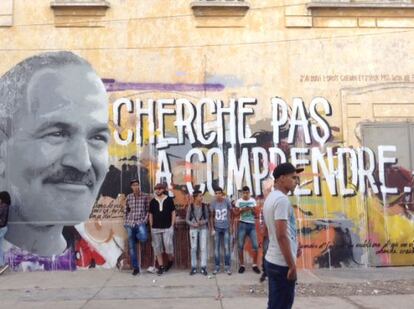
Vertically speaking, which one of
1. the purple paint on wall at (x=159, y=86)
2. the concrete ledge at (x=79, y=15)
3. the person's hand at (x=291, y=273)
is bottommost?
the person's hand at (x=291, y=273)

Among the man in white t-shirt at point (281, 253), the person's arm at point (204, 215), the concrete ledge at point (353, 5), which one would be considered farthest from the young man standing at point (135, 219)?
the man in white t-shirt at point (281, 253)

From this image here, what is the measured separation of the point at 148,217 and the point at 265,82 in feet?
12.7

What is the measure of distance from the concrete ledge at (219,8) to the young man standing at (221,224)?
154 inches

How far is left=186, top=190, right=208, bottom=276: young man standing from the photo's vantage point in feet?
34.3

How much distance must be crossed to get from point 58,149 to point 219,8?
462 centimetres

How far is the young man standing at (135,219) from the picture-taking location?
10.5m

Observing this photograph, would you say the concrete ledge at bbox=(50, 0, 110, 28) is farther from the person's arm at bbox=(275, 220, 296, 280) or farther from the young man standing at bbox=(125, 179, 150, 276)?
the person's arm at bbox=(275, 220, 296, 280)

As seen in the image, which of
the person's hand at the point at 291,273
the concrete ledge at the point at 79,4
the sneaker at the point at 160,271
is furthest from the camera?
the concrete ledge at the point at 79,4

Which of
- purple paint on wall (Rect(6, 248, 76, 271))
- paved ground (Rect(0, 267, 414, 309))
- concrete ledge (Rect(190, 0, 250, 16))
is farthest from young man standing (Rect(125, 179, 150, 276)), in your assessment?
concrete ledge (Rect(190, 0, 250, 16))

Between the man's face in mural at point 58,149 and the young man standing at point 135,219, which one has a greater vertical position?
the man's face in mural at point 58,149

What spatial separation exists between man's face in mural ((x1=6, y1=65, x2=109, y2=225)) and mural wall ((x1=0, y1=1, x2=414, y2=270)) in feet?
0.08

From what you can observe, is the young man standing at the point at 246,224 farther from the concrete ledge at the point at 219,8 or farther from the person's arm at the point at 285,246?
the person's arm at the point at 285,246

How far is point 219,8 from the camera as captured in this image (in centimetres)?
1130

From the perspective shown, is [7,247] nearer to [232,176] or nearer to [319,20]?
[232,176]
